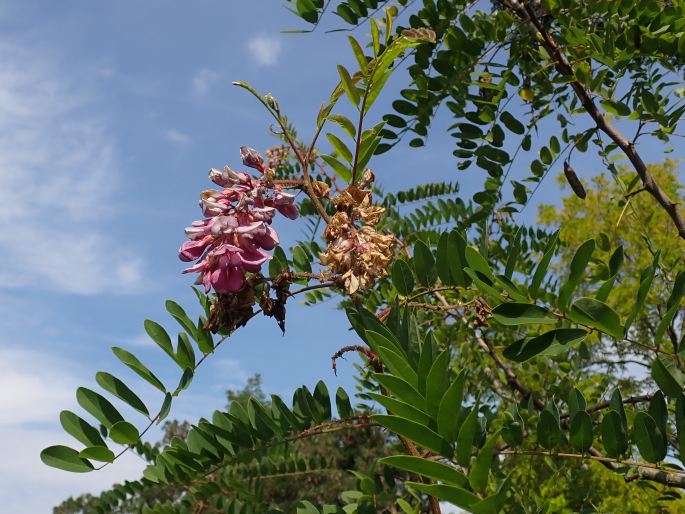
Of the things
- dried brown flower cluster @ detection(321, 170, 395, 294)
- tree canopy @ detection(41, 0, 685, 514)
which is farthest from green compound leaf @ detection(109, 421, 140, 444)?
dried brown flower cluster @ detection(321, 170, 395, 294)

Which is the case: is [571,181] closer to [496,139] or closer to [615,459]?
[496,139]

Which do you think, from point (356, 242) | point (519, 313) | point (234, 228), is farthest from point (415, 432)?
point (234, 228)

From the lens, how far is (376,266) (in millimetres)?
1184

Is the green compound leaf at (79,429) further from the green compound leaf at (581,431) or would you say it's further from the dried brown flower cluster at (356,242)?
the green compound leaf at (581,431)

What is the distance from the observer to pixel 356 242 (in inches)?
47.1

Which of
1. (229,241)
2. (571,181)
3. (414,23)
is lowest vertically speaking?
(229,241)

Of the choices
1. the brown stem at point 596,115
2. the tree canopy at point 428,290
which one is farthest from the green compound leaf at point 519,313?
the brown stem at point 596,115

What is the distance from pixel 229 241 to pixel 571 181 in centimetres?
138

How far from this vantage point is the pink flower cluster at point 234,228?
4.01 feet

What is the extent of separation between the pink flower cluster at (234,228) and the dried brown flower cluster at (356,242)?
12cm

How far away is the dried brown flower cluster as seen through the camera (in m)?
1.17

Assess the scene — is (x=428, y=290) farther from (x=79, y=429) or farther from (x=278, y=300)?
(x=79, y=429)

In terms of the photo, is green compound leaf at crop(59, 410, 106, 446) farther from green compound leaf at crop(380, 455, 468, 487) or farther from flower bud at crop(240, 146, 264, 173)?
green compound leaf at crop(380, 455, 468, 487)

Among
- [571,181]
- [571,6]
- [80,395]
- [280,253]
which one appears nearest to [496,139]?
[571,181]
